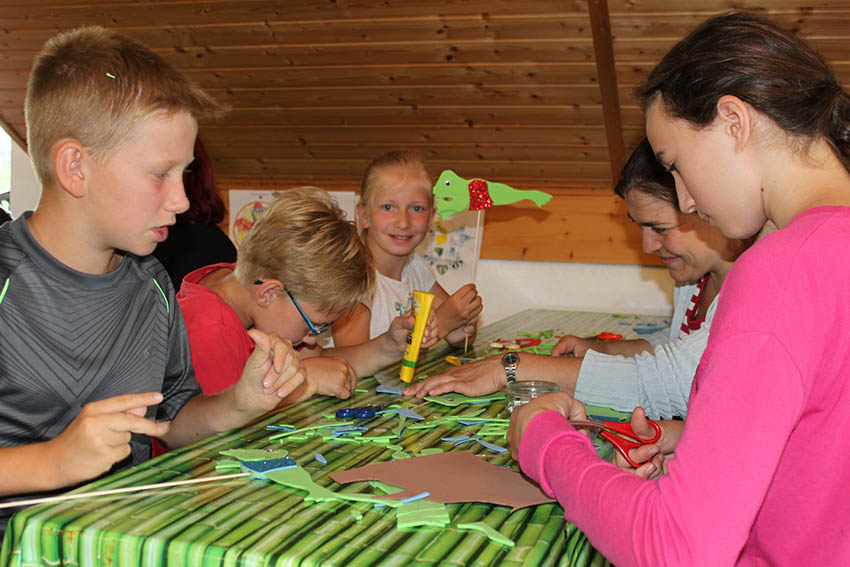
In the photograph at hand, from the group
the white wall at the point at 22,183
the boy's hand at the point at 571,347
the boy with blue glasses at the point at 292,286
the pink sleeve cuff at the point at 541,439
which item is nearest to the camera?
the pink sleeve cuff at the point at 541,439

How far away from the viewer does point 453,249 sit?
181 inches

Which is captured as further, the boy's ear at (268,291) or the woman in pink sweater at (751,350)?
the boy's ear at (268,291)

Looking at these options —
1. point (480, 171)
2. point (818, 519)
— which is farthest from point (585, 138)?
point (818, 519)

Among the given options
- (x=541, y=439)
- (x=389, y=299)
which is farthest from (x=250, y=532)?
(x=389, y=299)

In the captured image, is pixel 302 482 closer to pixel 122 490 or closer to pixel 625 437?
pixel 122 490

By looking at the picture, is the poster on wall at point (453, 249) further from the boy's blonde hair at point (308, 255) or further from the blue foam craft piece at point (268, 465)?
the blue foam craft piece at point (268, 465)

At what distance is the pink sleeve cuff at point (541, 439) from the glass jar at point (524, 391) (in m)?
0.43

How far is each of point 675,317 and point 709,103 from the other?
1.57 meters

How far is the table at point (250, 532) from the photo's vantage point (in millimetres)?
901

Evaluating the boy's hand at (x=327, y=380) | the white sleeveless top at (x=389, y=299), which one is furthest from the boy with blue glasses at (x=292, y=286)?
the white sleeveless top at (x=389, y=299)

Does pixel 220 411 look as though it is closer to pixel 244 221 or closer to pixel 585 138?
pixel 585 138

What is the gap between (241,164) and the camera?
484 cm

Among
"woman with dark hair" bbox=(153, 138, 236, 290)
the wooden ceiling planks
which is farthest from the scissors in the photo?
the wooden ceiling planks

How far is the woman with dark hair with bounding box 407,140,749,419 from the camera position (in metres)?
1.68
